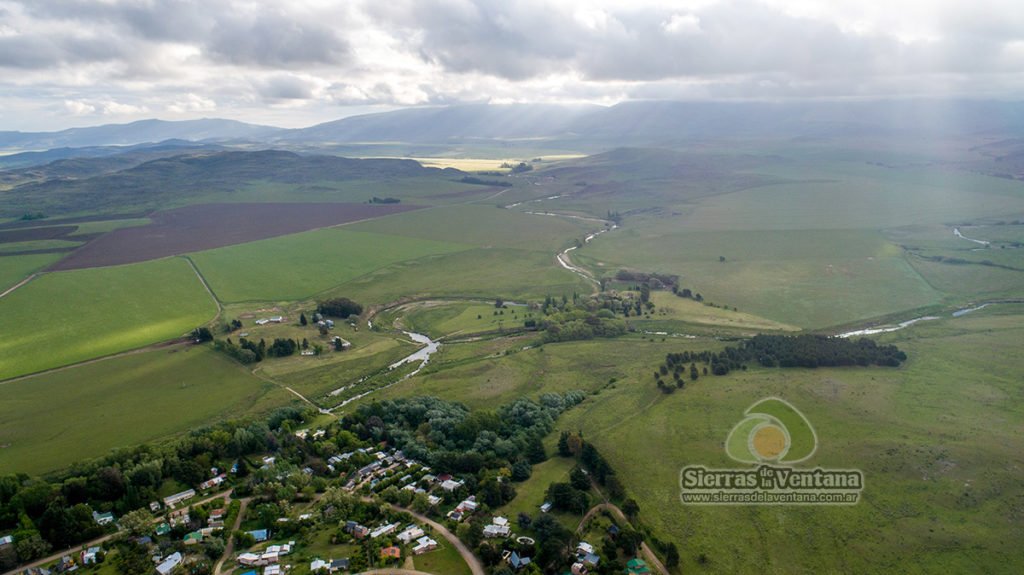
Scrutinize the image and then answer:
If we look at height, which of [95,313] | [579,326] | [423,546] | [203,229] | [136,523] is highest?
[203,229]

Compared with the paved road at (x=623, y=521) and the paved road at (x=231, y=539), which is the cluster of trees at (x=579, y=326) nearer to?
the paved road at (x=623, y=521)

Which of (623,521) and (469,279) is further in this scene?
(469,279)

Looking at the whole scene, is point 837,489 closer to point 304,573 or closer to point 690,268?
point 304,573

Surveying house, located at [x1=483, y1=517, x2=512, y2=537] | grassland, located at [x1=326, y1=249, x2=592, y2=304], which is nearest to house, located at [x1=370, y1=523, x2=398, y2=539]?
house, located at [x1=483, y1=517, x2=512, y2=537]

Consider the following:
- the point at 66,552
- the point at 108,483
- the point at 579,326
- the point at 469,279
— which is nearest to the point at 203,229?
the point at 469,279

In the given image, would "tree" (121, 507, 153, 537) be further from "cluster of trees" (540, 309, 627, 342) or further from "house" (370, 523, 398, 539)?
"cluster of trees" (540, 309, 627, 342)

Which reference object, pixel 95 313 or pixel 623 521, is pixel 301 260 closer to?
pixel 95 313
